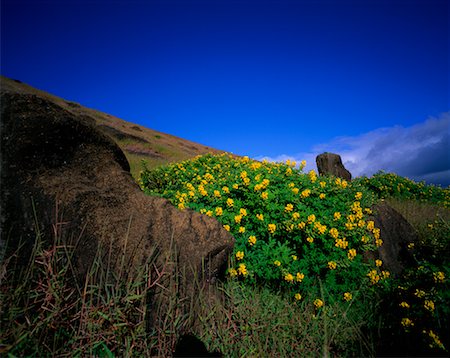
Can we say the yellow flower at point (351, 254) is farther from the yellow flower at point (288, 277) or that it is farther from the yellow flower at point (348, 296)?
the yellow flower at point (288, 277)

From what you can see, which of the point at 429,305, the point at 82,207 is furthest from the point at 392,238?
the point at 82,207

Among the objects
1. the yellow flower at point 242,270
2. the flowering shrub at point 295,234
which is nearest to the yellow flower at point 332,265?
the flowering shrub at point 295,234

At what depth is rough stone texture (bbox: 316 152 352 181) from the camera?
1275 cm

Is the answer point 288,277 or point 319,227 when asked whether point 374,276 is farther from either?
point 288,277

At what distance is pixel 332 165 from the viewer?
1279 centimetres

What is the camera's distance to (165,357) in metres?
1.93

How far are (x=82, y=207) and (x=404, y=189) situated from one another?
14199 millimetres

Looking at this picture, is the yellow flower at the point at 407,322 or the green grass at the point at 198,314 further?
the yellow flower at the point at 407,322

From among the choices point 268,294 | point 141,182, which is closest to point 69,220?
point 268,294

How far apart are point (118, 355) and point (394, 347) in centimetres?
246

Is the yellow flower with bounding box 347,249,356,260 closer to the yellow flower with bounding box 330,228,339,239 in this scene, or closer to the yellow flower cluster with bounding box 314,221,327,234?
the yellow flower with bounding box 330,228,339,239

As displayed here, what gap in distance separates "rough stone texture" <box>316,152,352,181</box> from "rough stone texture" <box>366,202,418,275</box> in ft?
26.0

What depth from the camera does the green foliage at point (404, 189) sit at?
1180 centimetres

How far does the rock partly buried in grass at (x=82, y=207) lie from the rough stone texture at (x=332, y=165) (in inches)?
447
